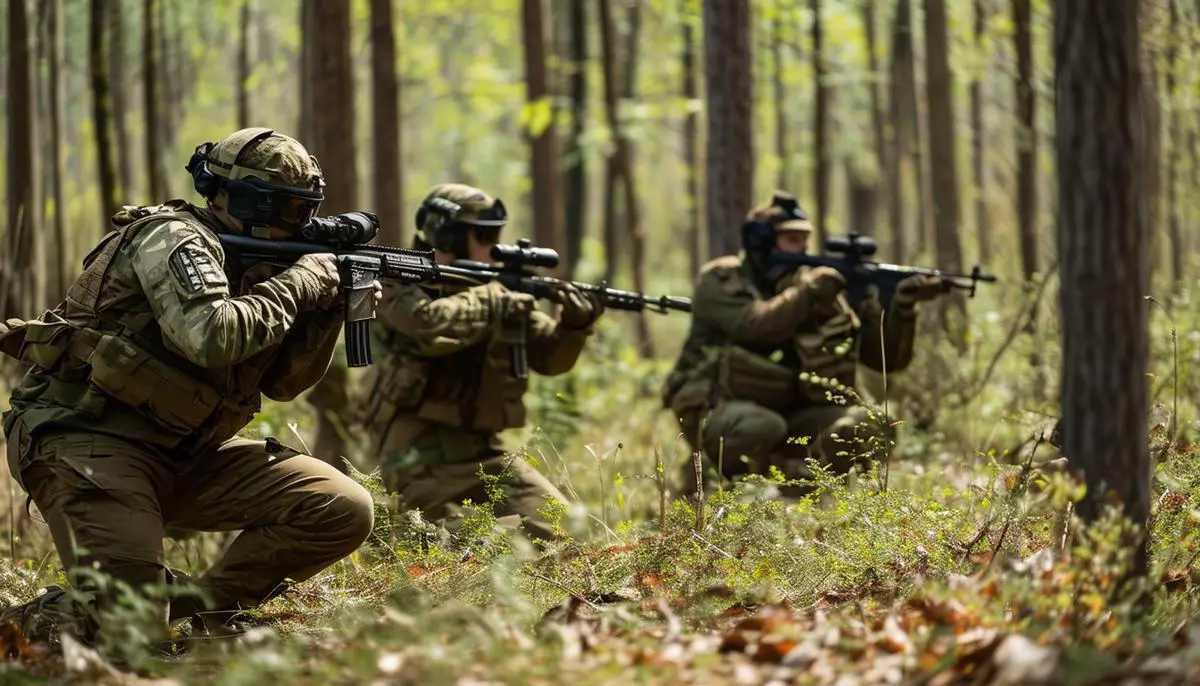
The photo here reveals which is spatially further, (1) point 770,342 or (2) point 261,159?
(1) point 770,342

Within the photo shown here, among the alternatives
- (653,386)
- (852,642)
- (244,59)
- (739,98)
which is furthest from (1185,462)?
(244,59)

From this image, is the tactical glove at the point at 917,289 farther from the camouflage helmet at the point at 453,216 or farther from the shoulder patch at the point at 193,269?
the shoulder patch at the point at 193,269

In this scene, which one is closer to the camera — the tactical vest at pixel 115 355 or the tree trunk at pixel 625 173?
the tactical vest at pixel 115 355

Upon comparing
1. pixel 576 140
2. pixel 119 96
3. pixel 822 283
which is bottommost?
pixel 822 283

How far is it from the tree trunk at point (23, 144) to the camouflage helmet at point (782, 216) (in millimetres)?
4826

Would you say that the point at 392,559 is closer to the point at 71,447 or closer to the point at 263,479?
the point at 263,479

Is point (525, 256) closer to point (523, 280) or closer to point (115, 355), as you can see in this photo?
point (523, 280)

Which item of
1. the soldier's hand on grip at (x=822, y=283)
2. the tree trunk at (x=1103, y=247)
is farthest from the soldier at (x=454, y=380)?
the tree trunk at (x=1103, y=247)

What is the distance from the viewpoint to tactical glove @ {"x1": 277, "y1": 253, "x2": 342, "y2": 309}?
462 cm

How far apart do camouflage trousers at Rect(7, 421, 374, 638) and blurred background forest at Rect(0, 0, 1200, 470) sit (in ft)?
8.01

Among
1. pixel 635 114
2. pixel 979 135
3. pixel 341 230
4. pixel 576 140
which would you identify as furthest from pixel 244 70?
pixel 341 230

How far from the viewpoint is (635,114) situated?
56.0 ft

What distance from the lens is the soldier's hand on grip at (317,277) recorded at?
465cm

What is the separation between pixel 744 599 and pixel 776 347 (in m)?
3.72
